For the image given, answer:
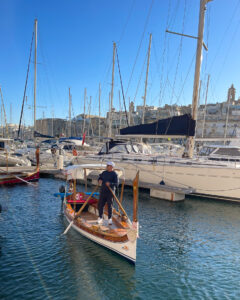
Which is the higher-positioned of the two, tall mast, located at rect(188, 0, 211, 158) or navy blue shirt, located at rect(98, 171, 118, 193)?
tall mast, located at rect(188, 0, 211, 158)

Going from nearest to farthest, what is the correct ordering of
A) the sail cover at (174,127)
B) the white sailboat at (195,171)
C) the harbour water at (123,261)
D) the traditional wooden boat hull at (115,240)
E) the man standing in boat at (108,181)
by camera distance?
1. the harbour water at (123,261)
2. the traditional wooden boat hull at (115,240)
3. the man standing in boat at (108,181)
4. the white sailboat at (195,171)
5. the sail cover at (174,127)

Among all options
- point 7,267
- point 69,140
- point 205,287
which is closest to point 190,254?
point 205,287

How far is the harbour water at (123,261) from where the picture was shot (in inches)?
258

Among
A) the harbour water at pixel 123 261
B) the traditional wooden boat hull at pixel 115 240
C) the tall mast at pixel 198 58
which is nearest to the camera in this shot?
the harbour water at pixel 123 261

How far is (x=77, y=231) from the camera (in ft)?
31.8

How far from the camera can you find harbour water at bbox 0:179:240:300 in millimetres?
6562

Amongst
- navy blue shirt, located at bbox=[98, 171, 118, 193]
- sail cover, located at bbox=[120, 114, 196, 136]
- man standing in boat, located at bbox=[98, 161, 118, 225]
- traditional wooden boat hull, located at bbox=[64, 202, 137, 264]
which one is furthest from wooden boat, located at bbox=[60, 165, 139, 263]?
sail cover, located at bbox=[120, 114, 196, 136]

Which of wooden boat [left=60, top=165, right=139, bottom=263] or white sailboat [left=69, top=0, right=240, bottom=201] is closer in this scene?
wooden boat [left=60, top=165, right=139, bottom=263]

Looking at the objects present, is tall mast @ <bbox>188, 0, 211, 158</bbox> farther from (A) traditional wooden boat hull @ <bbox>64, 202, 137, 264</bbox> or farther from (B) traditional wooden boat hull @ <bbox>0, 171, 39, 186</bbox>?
(B) traditional wooden boat hull @ <bbox>0, 171, 39, 186</bbox>

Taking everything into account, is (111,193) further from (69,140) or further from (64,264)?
(69,140)

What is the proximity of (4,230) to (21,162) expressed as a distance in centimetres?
1846

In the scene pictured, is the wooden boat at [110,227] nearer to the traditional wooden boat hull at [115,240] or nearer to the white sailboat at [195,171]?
the traditional wooden boat hull at [115,240]

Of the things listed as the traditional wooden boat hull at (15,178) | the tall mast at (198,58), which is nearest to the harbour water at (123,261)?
the traditional wooden boat hull at (15,178)

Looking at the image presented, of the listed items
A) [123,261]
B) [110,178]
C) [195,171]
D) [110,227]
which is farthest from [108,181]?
[195,171]
